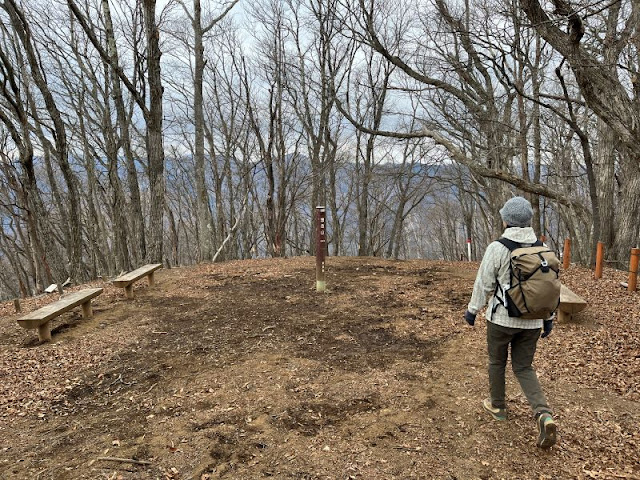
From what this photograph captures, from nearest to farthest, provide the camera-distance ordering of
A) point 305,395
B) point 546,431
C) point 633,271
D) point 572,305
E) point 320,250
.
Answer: point 546,431
point 305,395
point 572,305
point 633,271
point 320,250

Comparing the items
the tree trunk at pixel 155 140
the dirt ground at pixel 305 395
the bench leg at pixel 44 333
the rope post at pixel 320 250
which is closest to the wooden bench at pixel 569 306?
the dirt ground at pixel 305 395

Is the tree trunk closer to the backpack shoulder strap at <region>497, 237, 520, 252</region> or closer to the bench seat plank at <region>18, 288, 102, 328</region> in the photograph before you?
the bench seat plank at <region>18, 288, 102, 328</region>

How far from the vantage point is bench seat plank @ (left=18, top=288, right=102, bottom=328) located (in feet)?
14.6

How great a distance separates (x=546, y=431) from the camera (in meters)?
2.38

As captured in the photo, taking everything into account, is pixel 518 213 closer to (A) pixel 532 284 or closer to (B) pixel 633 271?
(A) pixel 532 284

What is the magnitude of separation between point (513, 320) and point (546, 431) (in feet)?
2.22

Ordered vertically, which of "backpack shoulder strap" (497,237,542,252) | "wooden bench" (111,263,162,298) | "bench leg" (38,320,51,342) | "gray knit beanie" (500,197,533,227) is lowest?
"bench leg" (38,320,51,342)

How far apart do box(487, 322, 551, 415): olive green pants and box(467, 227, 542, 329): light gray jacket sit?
0.16ft

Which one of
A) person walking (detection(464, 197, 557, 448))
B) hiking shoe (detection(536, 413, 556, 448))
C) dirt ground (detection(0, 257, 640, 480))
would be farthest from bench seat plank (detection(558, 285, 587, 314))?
hiking shoe (detection(536, 413, 556, 448))

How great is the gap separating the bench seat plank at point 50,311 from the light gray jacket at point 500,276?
472 cm

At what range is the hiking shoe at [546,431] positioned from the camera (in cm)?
238

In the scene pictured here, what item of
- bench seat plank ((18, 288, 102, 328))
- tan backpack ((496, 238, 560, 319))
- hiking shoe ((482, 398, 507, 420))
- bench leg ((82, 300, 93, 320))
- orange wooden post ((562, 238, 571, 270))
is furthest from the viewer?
orange wooden post ((562, 238, 571, 270))

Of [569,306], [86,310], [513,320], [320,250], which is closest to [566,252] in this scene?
[569,306]

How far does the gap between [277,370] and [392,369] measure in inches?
44.1
